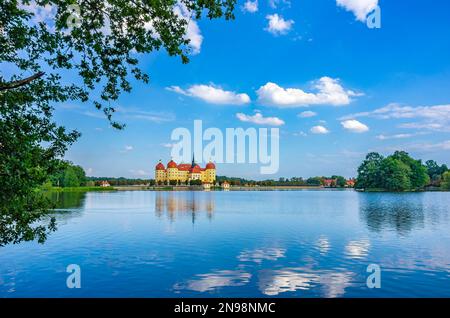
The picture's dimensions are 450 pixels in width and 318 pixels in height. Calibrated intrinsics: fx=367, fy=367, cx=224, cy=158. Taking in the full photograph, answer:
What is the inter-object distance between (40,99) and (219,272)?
37.7ft

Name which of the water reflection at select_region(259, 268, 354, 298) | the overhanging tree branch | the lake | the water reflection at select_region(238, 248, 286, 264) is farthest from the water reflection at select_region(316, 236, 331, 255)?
the overhanging tree branch

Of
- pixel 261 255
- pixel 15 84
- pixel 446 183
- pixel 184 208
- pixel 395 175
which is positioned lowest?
pixel 184 208

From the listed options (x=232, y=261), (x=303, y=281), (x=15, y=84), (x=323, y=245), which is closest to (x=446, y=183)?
(x=323, y=245)

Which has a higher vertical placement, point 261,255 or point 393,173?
point 393,173

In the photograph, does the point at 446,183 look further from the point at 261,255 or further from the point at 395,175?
the point at 261,255

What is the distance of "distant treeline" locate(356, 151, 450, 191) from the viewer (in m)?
130

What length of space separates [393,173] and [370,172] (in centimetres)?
1009

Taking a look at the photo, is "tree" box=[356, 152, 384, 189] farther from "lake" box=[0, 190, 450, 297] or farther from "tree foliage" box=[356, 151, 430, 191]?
"lake" box=[0, 190, 450, 297]

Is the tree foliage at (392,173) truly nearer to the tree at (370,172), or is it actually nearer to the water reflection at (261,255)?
the tree at (370,172)

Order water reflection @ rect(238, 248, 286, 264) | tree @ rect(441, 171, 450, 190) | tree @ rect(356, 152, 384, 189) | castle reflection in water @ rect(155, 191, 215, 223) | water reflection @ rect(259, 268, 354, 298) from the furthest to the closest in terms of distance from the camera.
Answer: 1. tree @ rect(441, 171, 450, 190)
2. tree @ rect(356, 152, 384, 189)
3. castle reflection in water @ rect(155, 191, 215, 223)
4. water reflection @ rect(238, 248, 286, 264)
5. water reflection @ rect(259, 268, 354, 298)

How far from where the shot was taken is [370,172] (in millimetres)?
138500
